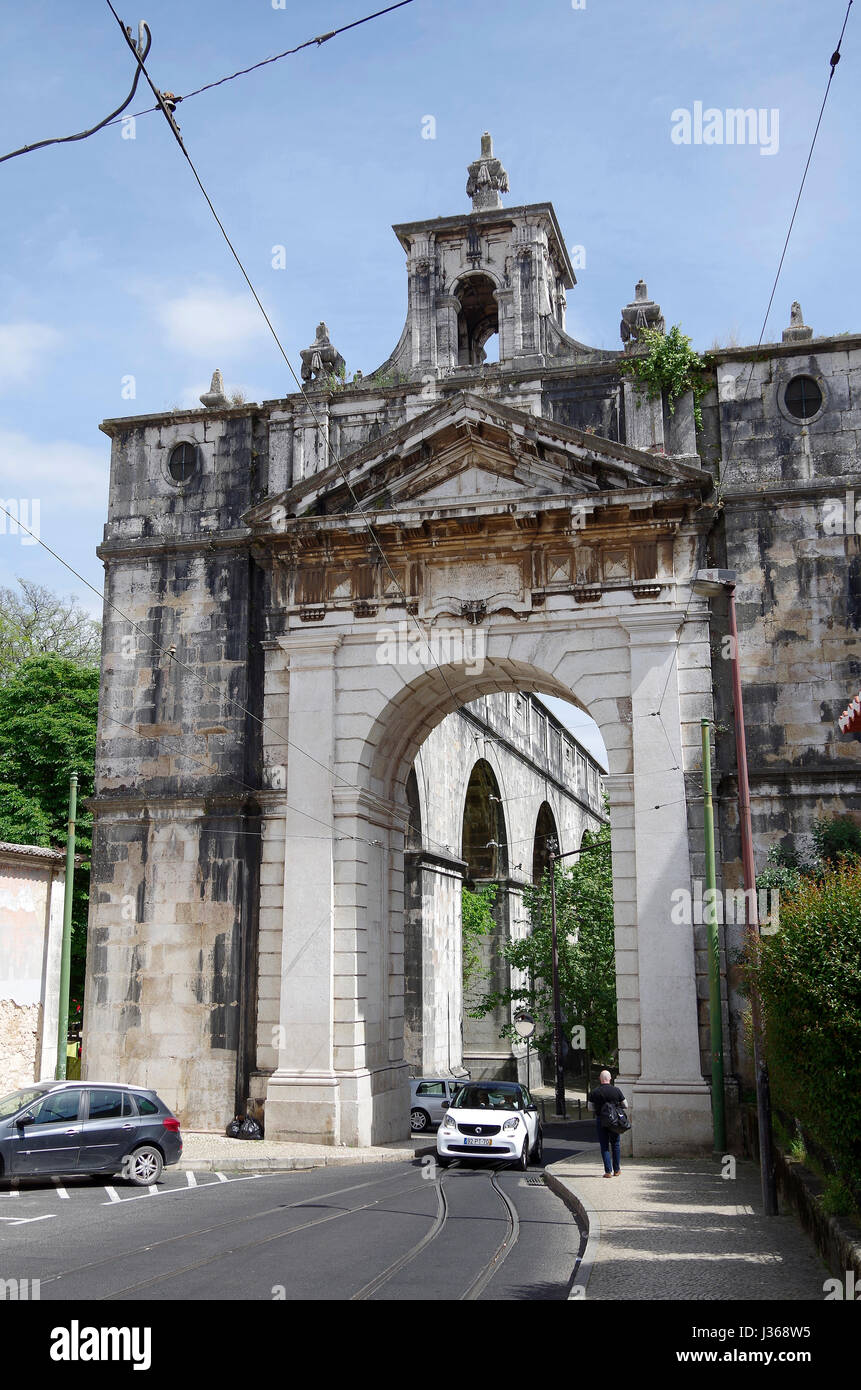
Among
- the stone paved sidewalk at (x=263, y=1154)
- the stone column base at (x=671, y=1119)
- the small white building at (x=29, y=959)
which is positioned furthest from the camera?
the small white building at (x=29, y=959)

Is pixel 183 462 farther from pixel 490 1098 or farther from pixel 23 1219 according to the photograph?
pixel 23 1219

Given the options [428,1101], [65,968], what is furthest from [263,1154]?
[428,1101]

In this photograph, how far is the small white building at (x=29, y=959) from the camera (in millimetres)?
20641

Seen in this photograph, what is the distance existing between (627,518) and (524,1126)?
9226mm

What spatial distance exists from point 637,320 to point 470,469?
394cm


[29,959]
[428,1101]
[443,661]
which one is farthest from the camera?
[428,1101]

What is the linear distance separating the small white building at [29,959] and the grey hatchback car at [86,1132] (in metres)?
6.12

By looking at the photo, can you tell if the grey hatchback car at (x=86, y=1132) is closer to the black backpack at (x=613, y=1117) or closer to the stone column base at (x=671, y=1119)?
the black backpack at (x=613, y=1117)

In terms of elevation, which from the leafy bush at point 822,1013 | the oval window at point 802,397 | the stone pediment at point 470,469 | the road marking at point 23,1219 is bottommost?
the road marking at point 23,1219

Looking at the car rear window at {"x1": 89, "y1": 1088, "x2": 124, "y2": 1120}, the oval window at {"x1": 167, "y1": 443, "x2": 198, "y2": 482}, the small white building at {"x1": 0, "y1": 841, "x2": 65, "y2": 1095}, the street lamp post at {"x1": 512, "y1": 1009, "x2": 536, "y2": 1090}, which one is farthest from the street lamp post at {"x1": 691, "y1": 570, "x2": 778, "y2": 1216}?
the street lamp post at {"x1": 512, "y1": 1009, "x2": 536, "y2": 1090}

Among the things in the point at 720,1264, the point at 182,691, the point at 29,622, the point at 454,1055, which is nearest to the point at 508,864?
the point at 454,1055

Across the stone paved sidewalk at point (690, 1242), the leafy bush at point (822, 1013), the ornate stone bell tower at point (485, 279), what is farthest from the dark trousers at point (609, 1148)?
the ornate stone bell tower at point (485, 279)

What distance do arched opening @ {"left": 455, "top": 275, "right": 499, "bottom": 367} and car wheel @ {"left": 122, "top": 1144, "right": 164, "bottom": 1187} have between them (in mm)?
14402

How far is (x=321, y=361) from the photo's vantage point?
890 inches
